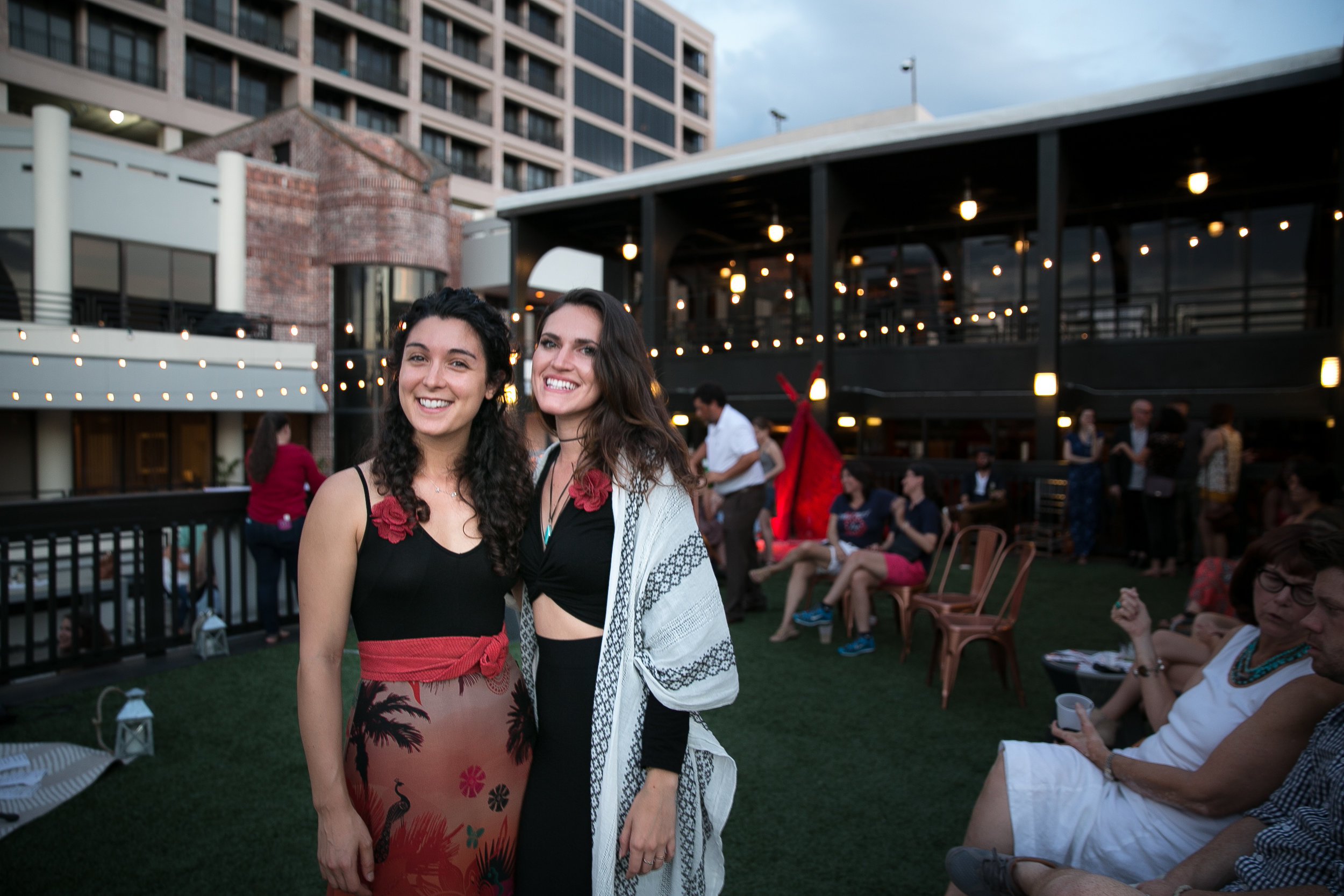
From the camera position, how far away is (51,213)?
17.8m

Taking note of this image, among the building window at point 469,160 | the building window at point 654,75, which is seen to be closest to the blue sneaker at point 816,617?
the building window at point 469,160

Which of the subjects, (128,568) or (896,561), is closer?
(896,561)

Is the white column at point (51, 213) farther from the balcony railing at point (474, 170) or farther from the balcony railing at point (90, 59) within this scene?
the balcony railing at point (474, 170)

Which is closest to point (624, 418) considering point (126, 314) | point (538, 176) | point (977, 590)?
point (977, 590)

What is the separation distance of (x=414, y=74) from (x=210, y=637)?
3305 centimetres

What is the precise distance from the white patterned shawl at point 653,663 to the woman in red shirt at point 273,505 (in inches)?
184

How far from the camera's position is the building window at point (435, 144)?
3384 centimetres

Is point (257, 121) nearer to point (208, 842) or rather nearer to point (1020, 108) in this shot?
point (1020, 108)

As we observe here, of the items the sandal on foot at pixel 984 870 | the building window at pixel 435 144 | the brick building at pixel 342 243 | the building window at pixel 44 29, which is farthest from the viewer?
the building window at pixel 435 144

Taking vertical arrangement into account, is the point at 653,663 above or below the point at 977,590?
above

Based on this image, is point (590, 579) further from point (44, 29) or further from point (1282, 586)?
point (44, 29)

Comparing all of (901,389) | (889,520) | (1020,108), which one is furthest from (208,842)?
(901,389)

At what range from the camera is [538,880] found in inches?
61.3

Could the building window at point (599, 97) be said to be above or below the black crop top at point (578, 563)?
above
